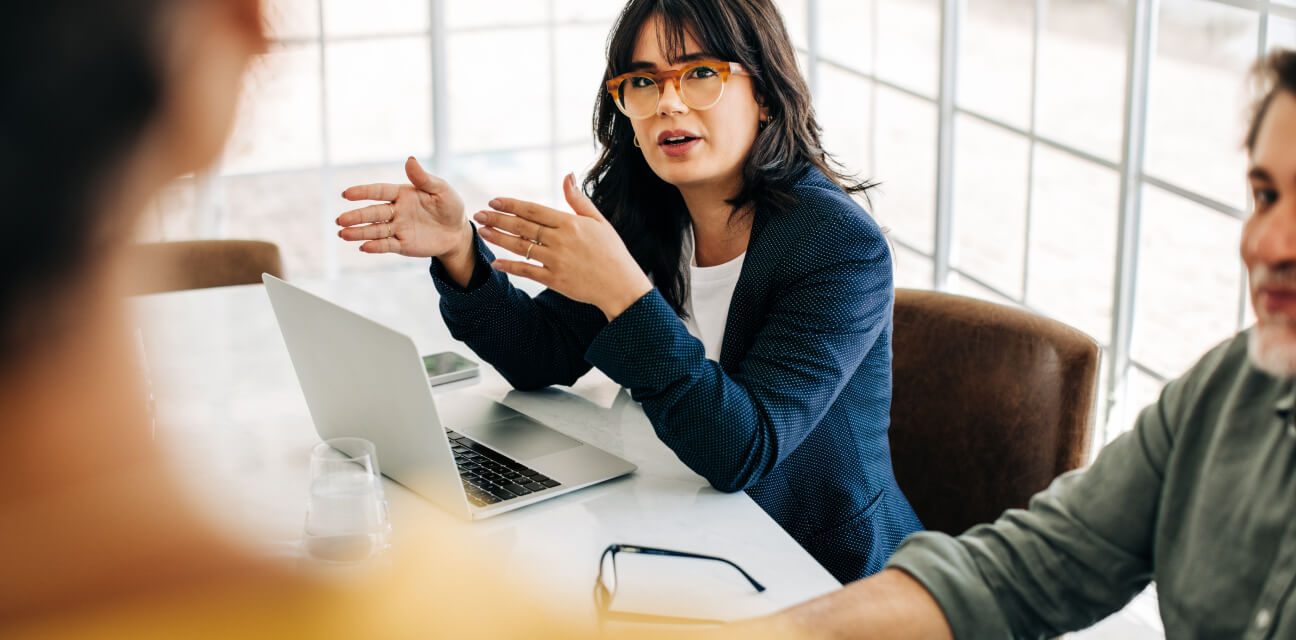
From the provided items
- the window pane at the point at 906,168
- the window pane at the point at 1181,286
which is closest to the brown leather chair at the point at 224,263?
the window pane at the point at 1181,286

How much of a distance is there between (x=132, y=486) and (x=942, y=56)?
315 cm

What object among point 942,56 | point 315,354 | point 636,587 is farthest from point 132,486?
point 942,56

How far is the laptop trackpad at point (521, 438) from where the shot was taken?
1.74 m

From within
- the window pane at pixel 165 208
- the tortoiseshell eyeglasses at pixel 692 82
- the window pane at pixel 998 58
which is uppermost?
the window pane at pixel 165 208

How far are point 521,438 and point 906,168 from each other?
8.02 metres

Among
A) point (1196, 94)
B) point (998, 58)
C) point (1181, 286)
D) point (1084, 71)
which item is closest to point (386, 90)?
point (1181, 286)

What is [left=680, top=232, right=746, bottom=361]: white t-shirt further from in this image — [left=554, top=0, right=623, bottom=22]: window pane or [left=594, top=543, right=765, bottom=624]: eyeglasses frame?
[left=554, top=0, right=623, bottom=22]: window pane

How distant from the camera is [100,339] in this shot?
33 centimetres

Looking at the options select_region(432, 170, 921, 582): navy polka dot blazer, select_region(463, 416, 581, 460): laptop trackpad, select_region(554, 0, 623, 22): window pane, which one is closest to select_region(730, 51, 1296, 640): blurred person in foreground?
select_region(432, 170, 921, 582): navy polka dot blazer

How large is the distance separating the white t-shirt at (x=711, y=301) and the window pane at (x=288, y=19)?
1.57 m

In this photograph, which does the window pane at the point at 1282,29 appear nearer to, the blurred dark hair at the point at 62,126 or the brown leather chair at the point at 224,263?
the brown leather chair at the point at 224,263

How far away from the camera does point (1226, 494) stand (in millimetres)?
1190

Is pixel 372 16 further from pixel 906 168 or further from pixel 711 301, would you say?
pixel 906 168

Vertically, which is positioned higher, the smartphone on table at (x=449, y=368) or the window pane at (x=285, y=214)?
the smartphone on table at (x=449, y=368)
